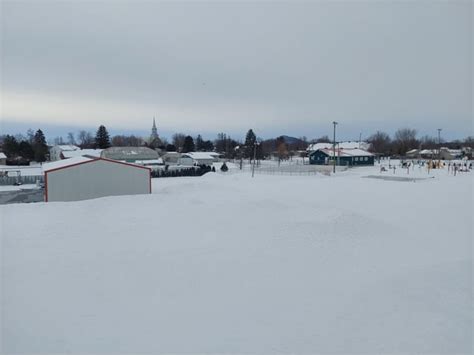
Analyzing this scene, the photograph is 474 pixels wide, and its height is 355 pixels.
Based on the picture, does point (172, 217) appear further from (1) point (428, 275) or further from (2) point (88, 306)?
(1) point (428, 275)

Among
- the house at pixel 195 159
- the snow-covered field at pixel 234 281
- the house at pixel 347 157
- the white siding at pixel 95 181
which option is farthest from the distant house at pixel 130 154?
the snow-covered field at pixel 234 281

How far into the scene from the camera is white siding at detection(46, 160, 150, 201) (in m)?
21.0

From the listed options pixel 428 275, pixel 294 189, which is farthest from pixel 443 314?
pixel 294 189

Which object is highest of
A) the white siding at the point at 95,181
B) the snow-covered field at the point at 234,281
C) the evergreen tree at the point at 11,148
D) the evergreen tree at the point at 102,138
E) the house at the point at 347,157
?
A: the evergreen tree at the point at 102,138

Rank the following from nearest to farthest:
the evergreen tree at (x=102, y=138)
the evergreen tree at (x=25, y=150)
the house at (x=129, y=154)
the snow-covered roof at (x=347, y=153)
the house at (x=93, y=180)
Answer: the house at (x=93, y=180)
the snow-covered roof at (x=347, y=153)
the house at (x=129, y=154)
the evergreen tree at (x=25, y=150)
the evergreen tree at (x=102, y=138)

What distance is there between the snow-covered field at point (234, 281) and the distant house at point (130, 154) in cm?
4378

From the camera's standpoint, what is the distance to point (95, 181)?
71.4 feet

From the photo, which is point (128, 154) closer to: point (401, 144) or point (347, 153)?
point (347, 153)

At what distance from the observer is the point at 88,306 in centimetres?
747

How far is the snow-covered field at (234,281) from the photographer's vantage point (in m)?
6.45

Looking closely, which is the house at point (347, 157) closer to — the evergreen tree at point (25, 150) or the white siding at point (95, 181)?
the white siding at point (95, 181)

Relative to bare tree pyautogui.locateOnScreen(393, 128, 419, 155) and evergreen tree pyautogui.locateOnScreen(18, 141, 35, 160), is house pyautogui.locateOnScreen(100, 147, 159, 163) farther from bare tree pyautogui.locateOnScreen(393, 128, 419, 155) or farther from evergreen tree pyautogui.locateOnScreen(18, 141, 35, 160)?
bare tree pyautogui.locateOnScreen(393, 128, 419, 155)

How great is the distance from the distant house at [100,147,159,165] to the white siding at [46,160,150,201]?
1445 inches

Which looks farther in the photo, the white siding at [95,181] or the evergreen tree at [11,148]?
the evergreen tree at [11,148]
